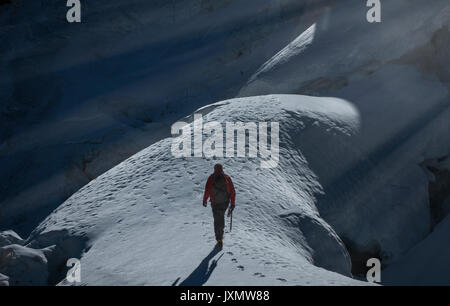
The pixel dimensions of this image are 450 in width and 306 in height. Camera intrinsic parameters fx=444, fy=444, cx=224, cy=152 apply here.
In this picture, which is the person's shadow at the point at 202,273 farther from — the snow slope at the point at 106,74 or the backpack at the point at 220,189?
the snow slope at the point at 106,74

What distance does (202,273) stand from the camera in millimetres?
6160

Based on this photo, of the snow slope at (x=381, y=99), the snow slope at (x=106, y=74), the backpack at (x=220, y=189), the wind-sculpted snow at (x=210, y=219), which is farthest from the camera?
the snow slope at (x=106, y=74)

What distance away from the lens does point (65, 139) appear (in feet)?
68.6

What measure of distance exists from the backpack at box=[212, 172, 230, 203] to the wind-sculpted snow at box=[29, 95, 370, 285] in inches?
32.1

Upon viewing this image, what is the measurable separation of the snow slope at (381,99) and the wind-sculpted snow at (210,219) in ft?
2.86

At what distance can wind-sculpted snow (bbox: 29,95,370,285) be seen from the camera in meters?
6.51

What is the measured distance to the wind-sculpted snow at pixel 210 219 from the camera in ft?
21.4

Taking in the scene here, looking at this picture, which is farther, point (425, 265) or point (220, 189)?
point (425, 265)

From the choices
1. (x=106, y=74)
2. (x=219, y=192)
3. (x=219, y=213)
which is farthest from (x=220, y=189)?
(x=106, y=74)

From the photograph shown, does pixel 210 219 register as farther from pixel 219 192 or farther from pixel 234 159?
pixel 234 159

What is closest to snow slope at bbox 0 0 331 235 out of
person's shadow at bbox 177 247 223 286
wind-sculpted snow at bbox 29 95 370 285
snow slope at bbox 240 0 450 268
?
snow slope at bbox 240 0 450 268

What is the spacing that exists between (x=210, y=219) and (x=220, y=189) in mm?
1566

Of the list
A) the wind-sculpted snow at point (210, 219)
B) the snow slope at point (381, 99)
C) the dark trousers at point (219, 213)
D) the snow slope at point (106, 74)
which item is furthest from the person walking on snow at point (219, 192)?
the snow slope at point (106, 74)

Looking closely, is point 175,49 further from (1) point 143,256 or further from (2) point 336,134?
Result: (1) point 143,256
